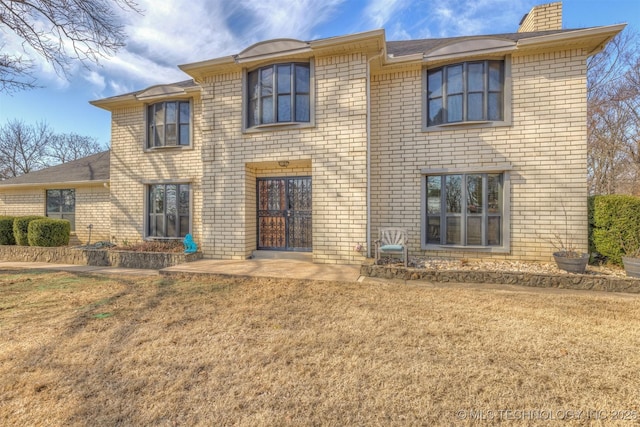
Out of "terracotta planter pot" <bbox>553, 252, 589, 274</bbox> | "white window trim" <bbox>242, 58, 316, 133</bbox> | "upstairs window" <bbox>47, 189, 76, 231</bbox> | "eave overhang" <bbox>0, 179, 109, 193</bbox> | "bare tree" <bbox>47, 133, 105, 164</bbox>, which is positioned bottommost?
"terracotta planter pot" <bbox>553, 252, 589, 274</bbox>

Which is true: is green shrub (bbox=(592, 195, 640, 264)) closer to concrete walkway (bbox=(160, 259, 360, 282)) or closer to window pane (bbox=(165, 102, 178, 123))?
concrete walkway (bbox=(160, 259, 360, 282))

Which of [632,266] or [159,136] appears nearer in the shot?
[632,266]

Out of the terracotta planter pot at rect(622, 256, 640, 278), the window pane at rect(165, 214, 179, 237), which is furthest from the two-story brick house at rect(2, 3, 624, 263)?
the window pane at rect(165, 214, 179, 237)

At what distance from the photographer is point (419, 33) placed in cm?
1074

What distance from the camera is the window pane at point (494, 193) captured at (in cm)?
684

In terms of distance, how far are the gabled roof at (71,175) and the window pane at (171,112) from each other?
346 cm

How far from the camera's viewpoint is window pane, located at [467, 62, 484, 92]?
22.4ft

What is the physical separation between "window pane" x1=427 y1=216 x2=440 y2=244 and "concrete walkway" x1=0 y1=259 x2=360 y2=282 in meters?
2.24

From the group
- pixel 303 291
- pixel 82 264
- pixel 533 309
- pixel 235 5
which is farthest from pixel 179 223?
pixel 533 309

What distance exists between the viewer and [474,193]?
275 inches

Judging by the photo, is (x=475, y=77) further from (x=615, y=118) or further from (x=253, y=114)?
(x=615, y=118)

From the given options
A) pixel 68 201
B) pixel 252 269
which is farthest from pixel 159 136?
pixel 252 269

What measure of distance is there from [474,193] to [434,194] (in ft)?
2.99

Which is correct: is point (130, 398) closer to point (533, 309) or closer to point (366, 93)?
point (533, 309)
